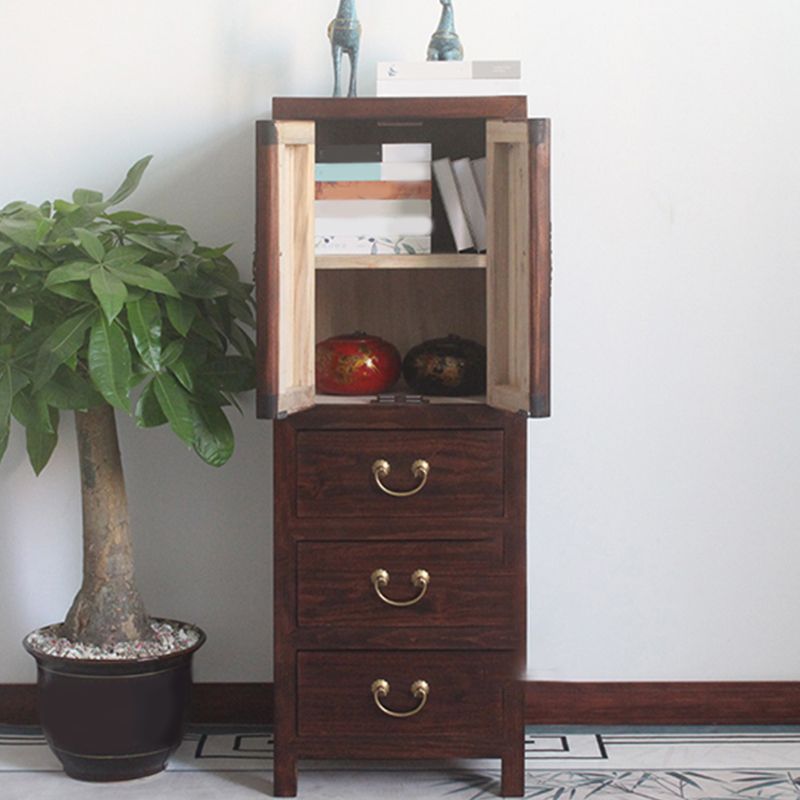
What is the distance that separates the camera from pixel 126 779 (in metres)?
2.46

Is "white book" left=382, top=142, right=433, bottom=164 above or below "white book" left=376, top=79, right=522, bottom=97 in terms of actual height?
below

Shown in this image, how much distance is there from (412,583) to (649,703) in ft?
2.40

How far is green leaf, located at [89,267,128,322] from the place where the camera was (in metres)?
2.11

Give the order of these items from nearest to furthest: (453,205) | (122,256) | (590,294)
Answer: (122,256)
(453,205)
(590,294)

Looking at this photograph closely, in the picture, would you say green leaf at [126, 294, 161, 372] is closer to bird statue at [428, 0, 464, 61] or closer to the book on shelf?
the book on shelf

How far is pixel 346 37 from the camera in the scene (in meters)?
2.46

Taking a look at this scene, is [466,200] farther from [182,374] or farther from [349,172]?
[182,374]

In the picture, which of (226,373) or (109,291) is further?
(226,373)

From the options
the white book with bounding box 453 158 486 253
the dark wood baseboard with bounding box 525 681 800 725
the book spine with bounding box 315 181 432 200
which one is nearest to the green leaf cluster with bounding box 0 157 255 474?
the book spine with bounding box 315 181 432 200

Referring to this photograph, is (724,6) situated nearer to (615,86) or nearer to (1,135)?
(615,86)

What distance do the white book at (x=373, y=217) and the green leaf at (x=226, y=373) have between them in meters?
0.30

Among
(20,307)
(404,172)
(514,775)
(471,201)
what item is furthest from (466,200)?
(514,775)

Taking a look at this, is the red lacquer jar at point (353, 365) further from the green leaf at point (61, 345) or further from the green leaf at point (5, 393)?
the green leaf at point (5, 393)

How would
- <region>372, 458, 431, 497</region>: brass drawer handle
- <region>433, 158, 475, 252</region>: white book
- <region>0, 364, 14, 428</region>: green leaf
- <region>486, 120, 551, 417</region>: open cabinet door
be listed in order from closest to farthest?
<region>486, 120, 551, 417</region>: open cabinet door, <region>0, 364, 14, 428</region>: green leaf, <region>372, 458, 431, 497</region>: brass drawer handle, <region>433, 158, 475, 252</region>: white book
